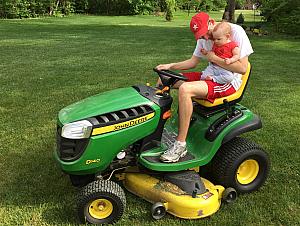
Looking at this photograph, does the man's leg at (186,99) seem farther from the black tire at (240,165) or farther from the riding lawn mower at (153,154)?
the black tire at (240,165)

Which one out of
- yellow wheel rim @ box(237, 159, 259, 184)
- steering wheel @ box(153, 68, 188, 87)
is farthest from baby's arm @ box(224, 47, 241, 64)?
yellow wheel rim @ box(237, 159, 259, 184)

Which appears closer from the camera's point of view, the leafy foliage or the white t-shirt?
the white t-shirt

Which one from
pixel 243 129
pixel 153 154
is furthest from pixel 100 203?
pixel 243 129

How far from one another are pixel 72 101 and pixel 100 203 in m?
3.47

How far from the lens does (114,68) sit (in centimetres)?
938

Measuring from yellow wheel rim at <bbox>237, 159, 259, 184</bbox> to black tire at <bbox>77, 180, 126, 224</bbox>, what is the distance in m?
1.18

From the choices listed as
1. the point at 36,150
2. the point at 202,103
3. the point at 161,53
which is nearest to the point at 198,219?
the point at 202,103

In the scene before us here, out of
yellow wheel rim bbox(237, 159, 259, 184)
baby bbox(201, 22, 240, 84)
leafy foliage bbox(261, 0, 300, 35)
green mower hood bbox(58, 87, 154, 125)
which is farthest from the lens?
leafy foliage bbox(261, 0, 300, 35)

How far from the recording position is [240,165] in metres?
3.56

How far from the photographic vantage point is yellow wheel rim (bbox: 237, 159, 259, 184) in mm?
3643

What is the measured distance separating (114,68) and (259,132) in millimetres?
4990

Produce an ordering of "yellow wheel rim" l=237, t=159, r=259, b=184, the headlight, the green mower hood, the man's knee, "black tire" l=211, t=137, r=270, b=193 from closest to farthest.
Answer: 1. the headlight
2. the green mower hood
3. the man's knee
4. "black tire" l=211, t=137, r=270, b=193
5. "yellow wheel rim" l=237, t=159, r=259, b=184

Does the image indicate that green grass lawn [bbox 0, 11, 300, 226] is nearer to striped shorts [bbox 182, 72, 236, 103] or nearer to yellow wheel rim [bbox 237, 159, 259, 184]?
yellow wheel rim [bbox 237, 159, 259, 184]

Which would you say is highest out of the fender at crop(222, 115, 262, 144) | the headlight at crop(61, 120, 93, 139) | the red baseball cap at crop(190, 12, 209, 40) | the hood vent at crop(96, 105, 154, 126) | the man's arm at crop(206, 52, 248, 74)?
the red baseball cap at crop(190, 12, 209, 40)
